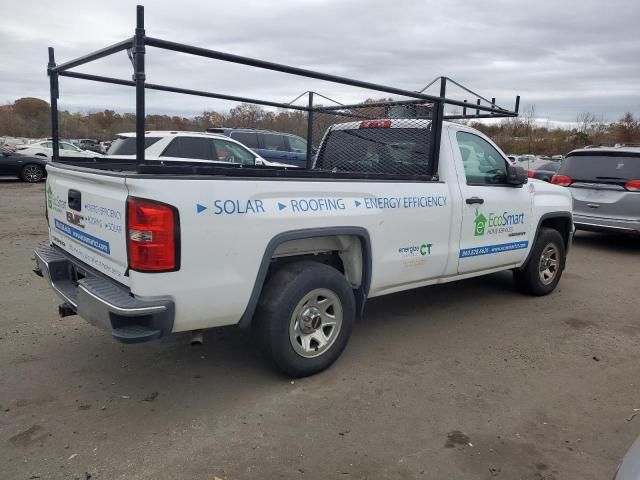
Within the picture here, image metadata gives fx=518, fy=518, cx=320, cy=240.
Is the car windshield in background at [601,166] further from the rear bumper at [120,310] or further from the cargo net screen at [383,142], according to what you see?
the rear bumper at [120,310]

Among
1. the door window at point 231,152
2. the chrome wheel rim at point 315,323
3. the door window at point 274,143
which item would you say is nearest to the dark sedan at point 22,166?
the door window at point 274,143

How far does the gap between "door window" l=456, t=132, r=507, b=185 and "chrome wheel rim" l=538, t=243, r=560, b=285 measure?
130 cm

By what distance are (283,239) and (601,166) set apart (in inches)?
315

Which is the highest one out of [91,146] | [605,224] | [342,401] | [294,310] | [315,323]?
[91,146]

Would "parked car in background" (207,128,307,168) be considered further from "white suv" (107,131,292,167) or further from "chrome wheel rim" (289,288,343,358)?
"chrome wheel rim" (289,288,343,358)

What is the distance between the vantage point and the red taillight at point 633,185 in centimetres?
867

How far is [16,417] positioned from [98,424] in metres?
0.53

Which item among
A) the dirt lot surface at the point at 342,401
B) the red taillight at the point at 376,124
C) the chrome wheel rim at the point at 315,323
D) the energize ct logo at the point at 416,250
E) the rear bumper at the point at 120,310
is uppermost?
the red taillight at the point at 376,124

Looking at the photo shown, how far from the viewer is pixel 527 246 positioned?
18.5ft

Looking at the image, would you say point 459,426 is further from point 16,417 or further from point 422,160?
point 16,417

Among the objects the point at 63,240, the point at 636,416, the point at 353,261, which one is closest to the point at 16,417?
the point at 63,240

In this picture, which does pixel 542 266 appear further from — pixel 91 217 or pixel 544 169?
pixel 544 169

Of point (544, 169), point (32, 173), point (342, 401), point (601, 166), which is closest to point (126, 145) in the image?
point (342, 401)

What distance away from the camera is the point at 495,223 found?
16.8ft
